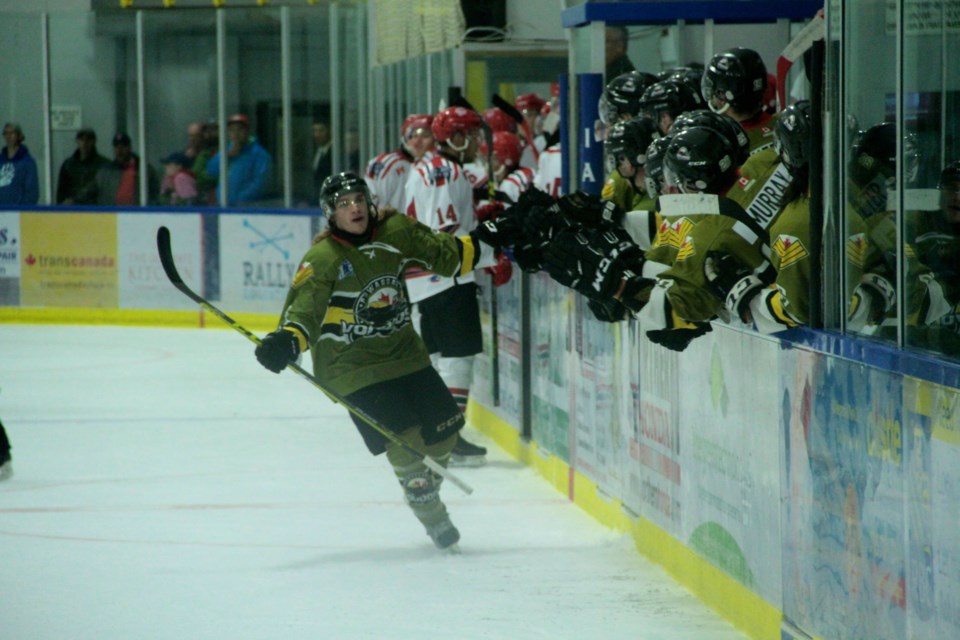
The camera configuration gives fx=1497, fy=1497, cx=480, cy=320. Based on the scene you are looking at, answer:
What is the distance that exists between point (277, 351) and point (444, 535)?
912 millimetres

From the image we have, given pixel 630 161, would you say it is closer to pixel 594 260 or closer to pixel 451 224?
pixel 594 260

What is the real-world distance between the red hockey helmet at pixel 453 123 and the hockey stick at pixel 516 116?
758 mm

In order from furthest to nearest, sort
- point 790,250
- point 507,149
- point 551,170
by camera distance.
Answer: point 507,149 < point 551,170 < point 790,250

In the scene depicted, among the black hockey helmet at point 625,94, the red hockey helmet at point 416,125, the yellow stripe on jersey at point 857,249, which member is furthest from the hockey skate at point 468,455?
the yellow stripe on jersey at point 857,249

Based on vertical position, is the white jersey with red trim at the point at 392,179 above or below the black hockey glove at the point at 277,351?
above

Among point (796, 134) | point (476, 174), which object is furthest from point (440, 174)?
point (796, 134)

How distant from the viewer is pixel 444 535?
5.20 metres

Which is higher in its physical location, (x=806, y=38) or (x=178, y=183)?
(x=806, y=38)

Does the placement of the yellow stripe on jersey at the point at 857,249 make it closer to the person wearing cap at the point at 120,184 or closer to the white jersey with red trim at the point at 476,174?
the white jersey with red trim at the point at 476,174

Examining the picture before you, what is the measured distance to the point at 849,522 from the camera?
3.31 metres

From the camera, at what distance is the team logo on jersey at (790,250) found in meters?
3.61

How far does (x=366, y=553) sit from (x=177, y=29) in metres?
9.23

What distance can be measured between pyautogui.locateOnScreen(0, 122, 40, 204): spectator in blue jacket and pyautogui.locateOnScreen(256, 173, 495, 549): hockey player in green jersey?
8868mm

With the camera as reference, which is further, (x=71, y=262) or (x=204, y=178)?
A: (x=204, y=178)
